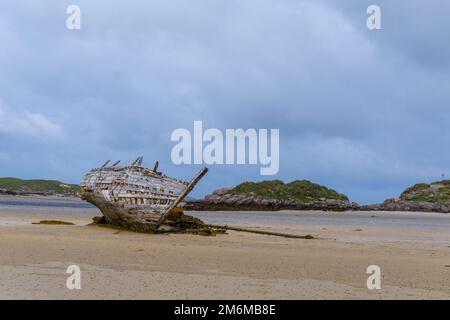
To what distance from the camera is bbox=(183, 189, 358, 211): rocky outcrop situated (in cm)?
9396

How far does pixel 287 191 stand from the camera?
11800cm

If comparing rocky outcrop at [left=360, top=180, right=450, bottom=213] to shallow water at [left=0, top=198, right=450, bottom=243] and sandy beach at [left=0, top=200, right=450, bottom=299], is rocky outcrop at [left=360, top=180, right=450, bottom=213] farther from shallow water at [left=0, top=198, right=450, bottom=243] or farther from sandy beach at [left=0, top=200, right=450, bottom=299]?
sandy beach at [left=0, top=200, right=450, bottom=299]

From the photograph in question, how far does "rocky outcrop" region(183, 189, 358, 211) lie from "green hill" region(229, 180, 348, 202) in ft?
10.9

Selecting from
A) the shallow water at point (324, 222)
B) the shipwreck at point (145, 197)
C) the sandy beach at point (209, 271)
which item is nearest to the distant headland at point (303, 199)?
the shallow water at point (324, 222)

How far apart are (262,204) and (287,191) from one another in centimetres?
1824

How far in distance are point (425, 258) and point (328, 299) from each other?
8318 mm

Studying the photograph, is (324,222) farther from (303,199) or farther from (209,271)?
(303,199)

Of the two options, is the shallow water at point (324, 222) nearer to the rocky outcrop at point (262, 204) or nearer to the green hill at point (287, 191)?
the rocky outcrop at point (262, 204)

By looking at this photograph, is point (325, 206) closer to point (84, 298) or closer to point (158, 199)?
point (158, 199)

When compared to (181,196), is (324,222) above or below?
below

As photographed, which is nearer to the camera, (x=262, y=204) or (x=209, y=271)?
(x=209, y=271)

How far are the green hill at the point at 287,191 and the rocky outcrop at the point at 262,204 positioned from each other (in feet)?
10.9

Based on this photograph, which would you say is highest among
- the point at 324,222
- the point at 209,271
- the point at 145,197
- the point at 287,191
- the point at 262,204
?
the point at 287,191

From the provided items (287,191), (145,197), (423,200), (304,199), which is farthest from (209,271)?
(423,200)
